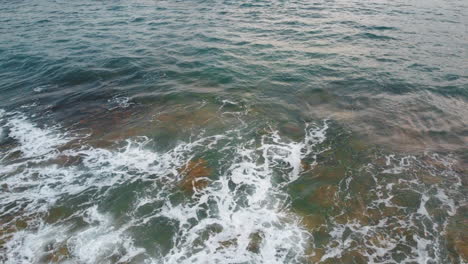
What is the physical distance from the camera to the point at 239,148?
1135 cm

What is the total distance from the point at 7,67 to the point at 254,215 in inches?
796

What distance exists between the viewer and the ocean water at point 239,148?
7.90 metres

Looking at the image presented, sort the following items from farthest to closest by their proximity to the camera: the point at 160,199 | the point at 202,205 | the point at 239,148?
the point at 239,148 < the point at 160,199 < the point at 202,205

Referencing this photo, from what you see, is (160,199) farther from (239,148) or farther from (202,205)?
(239,148)

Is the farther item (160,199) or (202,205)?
(160,199)

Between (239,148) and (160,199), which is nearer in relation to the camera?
(160,199)

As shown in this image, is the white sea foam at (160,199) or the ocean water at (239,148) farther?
the ocean water at (239,148)

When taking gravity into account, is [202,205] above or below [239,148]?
below

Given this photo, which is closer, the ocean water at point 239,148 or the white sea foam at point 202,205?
the white sea foam at point 202,205

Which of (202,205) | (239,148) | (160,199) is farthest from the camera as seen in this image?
(239,148)

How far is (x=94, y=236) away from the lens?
802 centimetres

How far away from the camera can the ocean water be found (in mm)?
7902

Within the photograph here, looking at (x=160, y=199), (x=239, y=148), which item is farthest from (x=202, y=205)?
(x=239, y=148)

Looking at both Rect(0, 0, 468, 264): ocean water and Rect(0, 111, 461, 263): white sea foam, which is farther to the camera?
Rect(0, 0, 468, 264): ocean water
